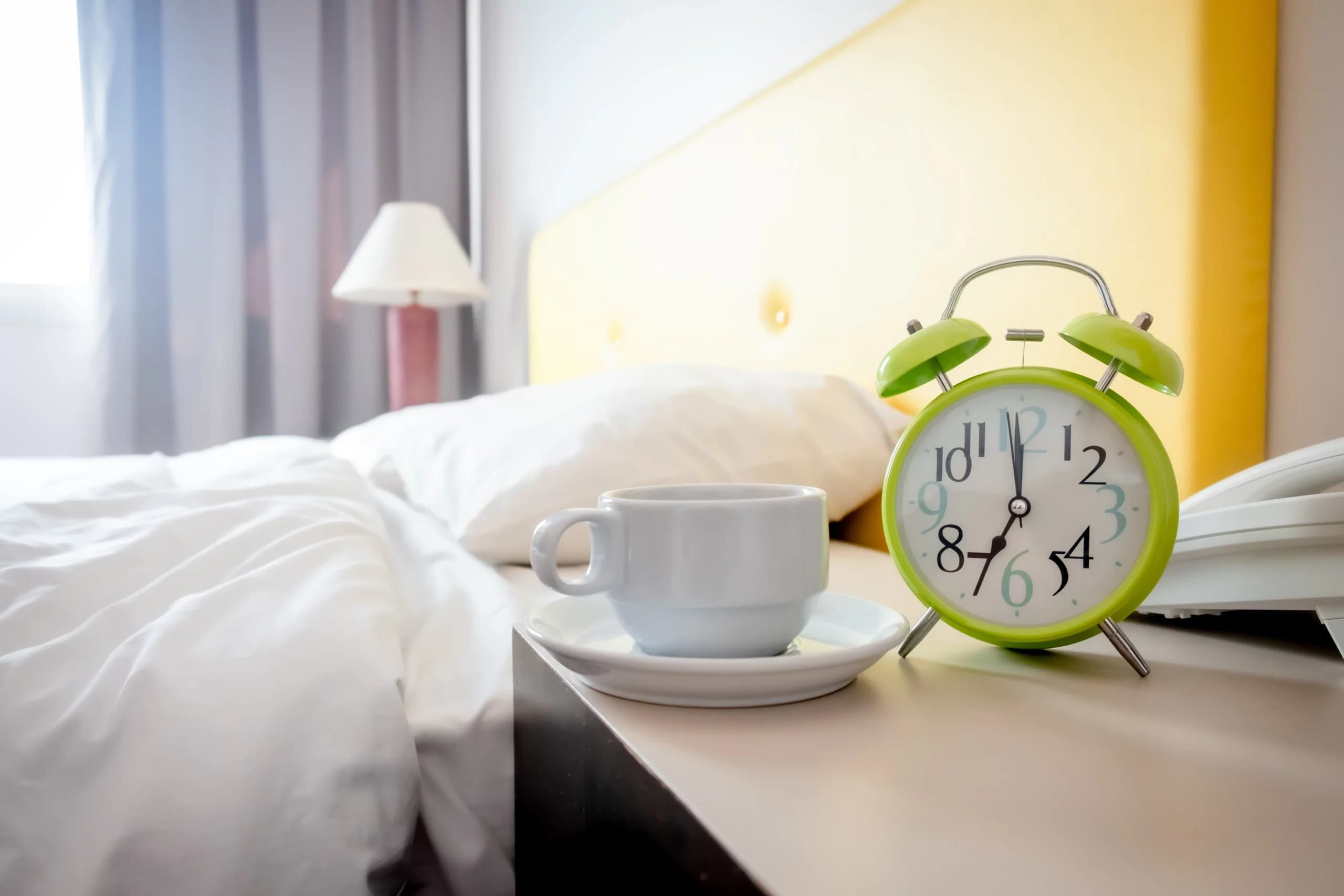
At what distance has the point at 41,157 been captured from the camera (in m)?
2.65

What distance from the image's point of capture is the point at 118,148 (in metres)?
2.57

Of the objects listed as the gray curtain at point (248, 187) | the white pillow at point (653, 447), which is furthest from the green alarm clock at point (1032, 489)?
the gray curtain at point (248, 187)

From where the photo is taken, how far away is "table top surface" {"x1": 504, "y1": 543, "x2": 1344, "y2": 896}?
27cm

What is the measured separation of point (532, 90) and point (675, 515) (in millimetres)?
2331

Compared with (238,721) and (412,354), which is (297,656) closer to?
(238,721)

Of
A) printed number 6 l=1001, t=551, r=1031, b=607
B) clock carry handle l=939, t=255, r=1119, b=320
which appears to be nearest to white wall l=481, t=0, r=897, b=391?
clock carry handle l=939, t=255, r=1119, b=320

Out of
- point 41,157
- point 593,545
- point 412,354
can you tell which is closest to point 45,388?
point 41,157

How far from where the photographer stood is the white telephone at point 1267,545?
18.2 inches

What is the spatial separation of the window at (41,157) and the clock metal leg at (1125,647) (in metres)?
2.88

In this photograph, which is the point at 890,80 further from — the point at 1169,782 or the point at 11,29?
the point at 11,29

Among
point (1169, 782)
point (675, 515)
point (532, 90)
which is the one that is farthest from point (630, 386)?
point (532, 90)

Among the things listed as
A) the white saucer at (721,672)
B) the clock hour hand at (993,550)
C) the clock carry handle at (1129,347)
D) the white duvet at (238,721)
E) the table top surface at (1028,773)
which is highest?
the clock carry handle at (1129,347)

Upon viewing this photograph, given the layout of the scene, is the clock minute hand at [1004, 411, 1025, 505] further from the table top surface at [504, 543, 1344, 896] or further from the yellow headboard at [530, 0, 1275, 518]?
the yellow headboard at [530, 0, 1275, 518]

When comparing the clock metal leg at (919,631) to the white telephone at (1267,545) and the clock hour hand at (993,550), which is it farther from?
the white telephone at (1267,545)
